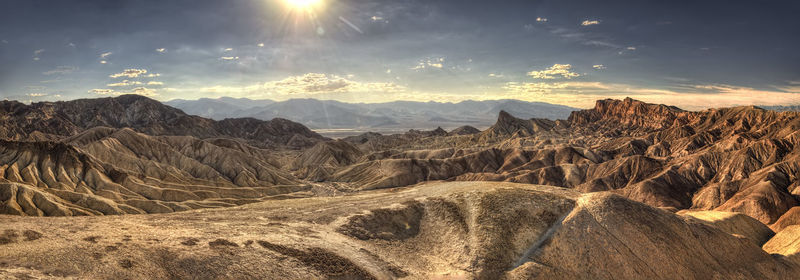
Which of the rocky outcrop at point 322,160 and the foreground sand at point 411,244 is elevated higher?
the foreground sand at point 411,244

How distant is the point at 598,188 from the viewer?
111188 mm

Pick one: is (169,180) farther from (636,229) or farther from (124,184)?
(636,229)

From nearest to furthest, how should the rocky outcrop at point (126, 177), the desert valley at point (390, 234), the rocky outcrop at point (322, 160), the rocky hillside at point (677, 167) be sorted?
the desert valley at point (390, 234), the rocky outcrop at point (126, 177), the rocky hillside at point (677, 167), the rocky outcrop at point (322, 160)

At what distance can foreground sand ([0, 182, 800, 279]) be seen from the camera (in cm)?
2266

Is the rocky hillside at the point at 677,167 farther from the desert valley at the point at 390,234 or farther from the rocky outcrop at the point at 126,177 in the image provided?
the rocky outcrop at the point at 126,177

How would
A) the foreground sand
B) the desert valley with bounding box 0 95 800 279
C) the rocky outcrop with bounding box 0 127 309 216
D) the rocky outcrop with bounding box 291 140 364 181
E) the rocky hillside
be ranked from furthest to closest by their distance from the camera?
the rocky outcrop with bounding box 291 140 364 181, the rocky hillside, the rocky outcrop with bounding box 0 127 309 216, the desert valley with bounding box 0 95 800 279, the foreground sand

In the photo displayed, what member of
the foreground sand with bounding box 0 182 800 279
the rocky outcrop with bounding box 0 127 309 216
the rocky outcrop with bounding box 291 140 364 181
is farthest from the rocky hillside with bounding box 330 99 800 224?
the foreground sand with bounding box 0 182 800 279

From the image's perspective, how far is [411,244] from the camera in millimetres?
35844

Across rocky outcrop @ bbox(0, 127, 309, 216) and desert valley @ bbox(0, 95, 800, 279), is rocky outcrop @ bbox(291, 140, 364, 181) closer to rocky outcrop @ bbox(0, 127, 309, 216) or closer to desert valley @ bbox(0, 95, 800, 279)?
rocky outcrop @ bbox(0, 127, 309, 216)

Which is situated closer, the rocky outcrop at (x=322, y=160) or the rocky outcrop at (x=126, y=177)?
the rocky outcrop at (x=126, y=177)

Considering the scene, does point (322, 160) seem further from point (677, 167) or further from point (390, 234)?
point (390, 234)

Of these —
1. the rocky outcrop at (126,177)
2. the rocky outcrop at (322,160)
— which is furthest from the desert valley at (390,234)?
the rocky outcrop at (322,160)

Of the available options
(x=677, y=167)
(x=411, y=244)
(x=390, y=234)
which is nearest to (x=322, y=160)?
(x=677, y=167)

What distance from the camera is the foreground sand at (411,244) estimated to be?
22656 mm
